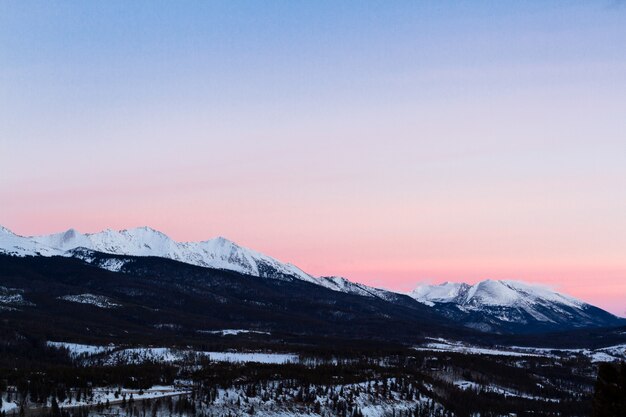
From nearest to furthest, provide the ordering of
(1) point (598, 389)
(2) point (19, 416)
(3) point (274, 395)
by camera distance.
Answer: (1) point (598, 389), (2) point (19, 416), (3) point (274, 395)

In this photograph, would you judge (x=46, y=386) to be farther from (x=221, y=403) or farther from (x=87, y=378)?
(x=221, y=403)

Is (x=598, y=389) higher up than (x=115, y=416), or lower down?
higher up

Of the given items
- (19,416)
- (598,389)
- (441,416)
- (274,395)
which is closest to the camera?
(598,389)

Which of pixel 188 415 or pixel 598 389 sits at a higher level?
pixel 598 389

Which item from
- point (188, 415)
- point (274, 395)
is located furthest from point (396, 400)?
point (188, 415)

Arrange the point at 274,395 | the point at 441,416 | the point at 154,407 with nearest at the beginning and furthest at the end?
the point at 154,407 < the point at 274,395 < the point at 441,416

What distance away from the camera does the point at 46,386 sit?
146 metres

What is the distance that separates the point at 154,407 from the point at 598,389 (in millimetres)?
93212

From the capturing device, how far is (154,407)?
138875mm

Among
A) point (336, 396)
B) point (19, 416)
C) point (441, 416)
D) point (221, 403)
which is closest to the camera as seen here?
point (19, 416)

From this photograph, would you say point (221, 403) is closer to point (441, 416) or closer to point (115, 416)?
point (115, 416)

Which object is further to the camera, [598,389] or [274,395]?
[274,395]

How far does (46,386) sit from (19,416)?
2167cm

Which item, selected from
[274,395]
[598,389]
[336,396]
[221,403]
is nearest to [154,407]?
[221,403]
